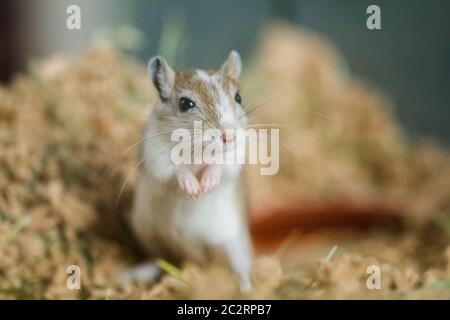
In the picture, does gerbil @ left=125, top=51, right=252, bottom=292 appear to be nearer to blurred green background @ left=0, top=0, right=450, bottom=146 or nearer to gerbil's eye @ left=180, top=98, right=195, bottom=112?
gerbil's eye @ left=180, top=98, right=195, bottom=112

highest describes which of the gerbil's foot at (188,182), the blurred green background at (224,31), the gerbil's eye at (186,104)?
the blurred green background at (224,31)

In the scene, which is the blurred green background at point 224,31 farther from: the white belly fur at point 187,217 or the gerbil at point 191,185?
the white belly fur at point 187,217

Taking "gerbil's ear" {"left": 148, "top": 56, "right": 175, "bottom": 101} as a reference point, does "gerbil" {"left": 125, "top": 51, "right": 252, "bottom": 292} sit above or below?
below

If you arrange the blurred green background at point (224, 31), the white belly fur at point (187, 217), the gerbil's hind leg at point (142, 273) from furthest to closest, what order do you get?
the blurred green background at point (224, 31), the gerbil's hind leg at point (142, 273), the white belly fur at point (187, 217)

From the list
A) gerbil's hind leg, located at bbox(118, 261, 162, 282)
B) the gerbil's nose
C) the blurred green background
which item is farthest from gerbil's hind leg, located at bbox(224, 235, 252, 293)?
the blurred green background

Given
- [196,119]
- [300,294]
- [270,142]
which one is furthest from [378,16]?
[300,294]

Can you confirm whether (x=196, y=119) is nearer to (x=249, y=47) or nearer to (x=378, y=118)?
(x=249, y=47)

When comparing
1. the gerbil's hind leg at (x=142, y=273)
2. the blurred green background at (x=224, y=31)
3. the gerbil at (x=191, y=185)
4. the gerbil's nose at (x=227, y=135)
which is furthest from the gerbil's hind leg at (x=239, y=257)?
the blurred green background at (x=224, y=31)
